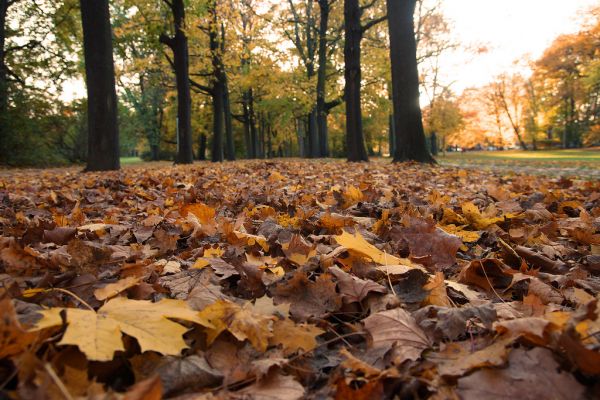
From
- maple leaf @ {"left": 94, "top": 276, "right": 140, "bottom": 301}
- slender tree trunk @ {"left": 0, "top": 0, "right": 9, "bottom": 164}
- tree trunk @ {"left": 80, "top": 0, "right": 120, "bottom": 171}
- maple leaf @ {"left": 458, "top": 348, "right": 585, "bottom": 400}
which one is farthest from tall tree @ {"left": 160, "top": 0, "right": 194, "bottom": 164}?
maple leaf @ {"left": 458, "top": 348, "right": 585, "bottom": 400}

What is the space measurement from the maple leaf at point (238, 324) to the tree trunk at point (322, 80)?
20.4 metres

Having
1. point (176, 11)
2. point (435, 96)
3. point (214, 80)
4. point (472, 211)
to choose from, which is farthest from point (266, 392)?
point (435, 96)

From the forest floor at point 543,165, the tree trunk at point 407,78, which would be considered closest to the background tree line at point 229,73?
the tree trunk at point 407,78

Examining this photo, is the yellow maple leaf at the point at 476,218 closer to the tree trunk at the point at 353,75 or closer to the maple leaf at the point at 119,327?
the maple leaf at the point at 119,327

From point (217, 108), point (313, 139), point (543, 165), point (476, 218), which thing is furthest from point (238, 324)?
point (313, 139)

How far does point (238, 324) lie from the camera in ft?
3.43

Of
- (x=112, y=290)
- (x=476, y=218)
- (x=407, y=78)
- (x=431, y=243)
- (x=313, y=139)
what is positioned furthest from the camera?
(x=313, y=139)

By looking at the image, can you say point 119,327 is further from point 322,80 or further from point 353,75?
point 322,80

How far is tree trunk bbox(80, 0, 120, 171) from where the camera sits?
8.87 meters

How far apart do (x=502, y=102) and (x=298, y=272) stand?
51.0 meters

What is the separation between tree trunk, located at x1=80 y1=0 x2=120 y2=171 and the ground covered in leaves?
A: 23.6 feet

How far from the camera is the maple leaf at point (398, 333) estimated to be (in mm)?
1004

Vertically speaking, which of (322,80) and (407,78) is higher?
(322,80)

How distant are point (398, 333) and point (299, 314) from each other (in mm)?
297
